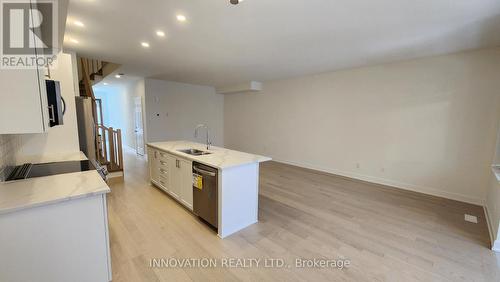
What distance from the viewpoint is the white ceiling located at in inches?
85.5

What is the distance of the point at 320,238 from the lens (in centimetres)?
244

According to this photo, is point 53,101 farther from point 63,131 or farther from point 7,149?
point 63,131

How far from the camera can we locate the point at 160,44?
10.9ft

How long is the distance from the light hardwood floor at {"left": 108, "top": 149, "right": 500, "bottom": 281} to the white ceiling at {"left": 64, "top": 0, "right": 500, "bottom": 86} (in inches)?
99.9

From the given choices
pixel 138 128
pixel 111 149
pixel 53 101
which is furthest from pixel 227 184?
pixel 138 128

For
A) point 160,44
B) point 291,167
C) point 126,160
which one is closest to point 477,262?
point 291,167

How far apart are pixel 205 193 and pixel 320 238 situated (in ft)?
4.86

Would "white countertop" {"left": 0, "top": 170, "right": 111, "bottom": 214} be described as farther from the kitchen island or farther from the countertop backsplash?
the kitchen island

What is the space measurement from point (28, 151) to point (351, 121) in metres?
5.64

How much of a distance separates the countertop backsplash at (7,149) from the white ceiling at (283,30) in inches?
58.8

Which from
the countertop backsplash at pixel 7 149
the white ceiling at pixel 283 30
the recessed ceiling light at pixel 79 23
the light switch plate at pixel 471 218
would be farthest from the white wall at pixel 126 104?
the light switch plate at pixel 471 218

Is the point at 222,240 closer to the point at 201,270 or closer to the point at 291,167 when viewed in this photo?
the point at 201,270

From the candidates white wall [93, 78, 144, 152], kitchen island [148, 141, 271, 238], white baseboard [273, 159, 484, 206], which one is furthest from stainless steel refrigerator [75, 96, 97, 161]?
white baseboard [273, 159, 484, 206]

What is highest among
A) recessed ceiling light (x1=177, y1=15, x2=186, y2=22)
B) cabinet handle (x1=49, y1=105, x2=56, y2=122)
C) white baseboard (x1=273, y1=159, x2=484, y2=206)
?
recessed ceiling light (x1=177, y1=15, x2=186, y2=22)
